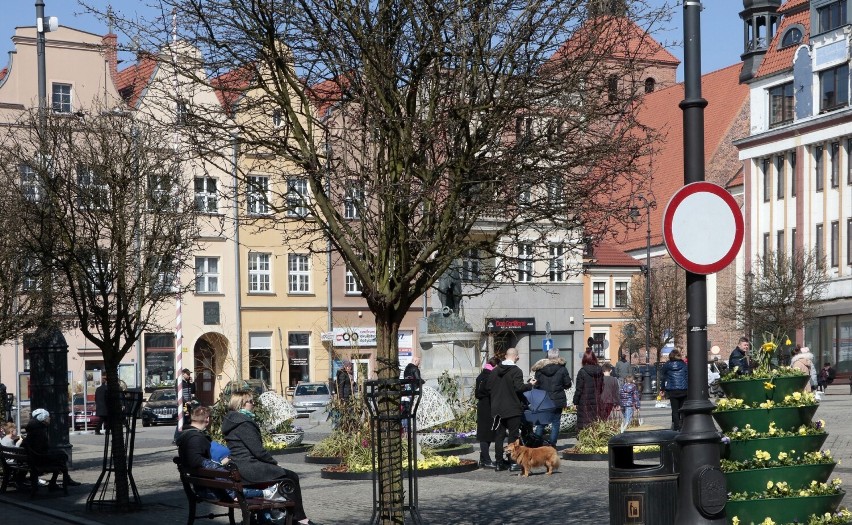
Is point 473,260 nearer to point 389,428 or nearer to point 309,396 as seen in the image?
point 389,428

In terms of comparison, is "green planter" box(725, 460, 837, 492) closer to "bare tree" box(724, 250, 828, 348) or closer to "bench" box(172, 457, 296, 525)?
"bench" box(172, 457, 296, 525)

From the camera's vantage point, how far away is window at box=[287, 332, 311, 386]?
59.7 metres

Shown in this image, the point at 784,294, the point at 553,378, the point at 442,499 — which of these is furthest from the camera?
the point at 784,294

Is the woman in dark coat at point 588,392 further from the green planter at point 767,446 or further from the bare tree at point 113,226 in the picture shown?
the green planter at point 767,446

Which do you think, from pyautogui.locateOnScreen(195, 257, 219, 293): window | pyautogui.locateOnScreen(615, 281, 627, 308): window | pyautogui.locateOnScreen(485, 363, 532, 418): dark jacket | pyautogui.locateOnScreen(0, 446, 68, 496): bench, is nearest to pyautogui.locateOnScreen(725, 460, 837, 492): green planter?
pyautogui.locateOnScreen(485, 363, 532, 418): dark jacket

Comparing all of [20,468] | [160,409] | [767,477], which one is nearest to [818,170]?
[160,409]

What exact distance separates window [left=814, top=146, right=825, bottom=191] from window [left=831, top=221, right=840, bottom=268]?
79.9 inches

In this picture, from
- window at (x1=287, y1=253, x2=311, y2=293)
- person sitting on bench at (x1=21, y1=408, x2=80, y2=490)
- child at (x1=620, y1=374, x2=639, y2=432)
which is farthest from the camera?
window at (x1=287, y1=253, x2=311, y2=293)

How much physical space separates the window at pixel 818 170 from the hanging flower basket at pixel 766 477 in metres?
54.8

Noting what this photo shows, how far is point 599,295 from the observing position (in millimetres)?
82188

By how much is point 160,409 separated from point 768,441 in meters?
40.1

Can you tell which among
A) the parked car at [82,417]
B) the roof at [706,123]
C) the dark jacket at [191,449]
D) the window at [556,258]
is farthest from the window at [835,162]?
the dark jacket at [191,449]

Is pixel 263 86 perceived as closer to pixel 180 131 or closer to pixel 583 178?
pixel 180 131

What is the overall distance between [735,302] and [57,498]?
149 feet
